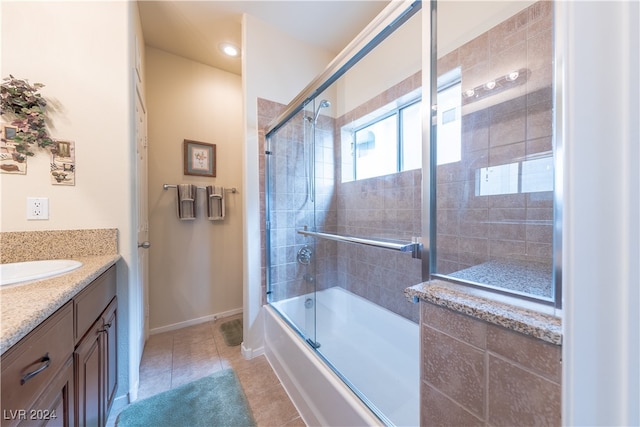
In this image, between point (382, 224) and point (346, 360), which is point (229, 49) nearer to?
point (382, 224)

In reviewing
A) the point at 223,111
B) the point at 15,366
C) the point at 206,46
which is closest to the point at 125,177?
the point at 15,366

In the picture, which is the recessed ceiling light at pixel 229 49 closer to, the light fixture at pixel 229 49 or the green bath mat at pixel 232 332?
the light fixture at pixel 229 49

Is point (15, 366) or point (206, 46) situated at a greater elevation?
point (206, 46)

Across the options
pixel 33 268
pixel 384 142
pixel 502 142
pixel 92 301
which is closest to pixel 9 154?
pixel 33 268

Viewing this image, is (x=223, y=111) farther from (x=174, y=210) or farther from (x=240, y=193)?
(x=174, y=210)

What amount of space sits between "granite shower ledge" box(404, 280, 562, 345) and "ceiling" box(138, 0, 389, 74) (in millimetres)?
2121

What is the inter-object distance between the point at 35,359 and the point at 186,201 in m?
1.78

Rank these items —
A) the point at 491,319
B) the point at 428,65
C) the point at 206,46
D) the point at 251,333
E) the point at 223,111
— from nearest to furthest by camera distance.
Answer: the point at 491,319 < the point at 428,65 < the point at 251,333 < the point at 206,46 < the point at 223,111

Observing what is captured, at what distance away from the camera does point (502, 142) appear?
49.4 inches

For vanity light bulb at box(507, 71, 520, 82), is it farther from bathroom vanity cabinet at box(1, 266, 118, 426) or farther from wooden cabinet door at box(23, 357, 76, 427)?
wooden cabinet door at box(23, 357, 76, 427)

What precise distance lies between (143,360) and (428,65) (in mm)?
2610

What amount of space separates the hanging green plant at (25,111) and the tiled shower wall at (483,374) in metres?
1.95

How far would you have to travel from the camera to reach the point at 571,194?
0.30 metres

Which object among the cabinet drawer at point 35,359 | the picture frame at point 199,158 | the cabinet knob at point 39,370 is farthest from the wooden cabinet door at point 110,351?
the picture frame at point 199,158
